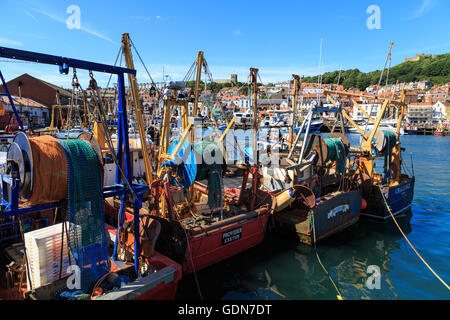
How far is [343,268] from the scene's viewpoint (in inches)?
424

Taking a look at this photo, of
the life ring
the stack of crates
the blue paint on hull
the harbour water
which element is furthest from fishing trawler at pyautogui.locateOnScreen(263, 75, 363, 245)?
the stack of crates

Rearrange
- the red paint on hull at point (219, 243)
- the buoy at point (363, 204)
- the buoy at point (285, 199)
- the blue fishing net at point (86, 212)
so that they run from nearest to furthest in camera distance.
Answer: the blue fishing net at point (86, 212)
the red paint on hull at point (219, 243)
the buoy at point (285, 199)
the buoy at point (363, 204)

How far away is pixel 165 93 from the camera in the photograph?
10578 mm

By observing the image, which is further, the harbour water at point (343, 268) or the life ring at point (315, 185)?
the life ring at point (315, 185)

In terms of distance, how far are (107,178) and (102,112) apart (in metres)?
9.28

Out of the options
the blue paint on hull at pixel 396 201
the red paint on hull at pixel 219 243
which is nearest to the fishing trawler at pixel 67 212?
the red paint on hull at pixel 219 243

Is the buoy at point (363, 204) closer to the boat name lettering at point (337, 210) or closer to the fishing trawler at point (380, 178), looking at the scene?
the fishing trawler at point (380, 178)

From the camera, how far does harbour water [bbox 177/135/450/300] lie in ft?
30.0

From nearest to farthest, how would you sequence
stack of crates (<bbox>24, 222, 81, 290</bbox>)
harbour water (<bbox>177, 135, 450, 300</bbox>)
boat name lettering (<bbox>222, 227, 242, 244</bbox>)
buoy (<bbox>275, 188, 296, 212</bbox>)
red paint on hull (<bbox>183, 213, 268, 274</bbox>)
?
1. stack of crates (<bbox>24, 222, 81, 290</bbox>)
2. red paint on hull (<bbox>183, 213, 268, 274</bbox>)
3. harbour water (<bbox>177, 135, 450, 300</bbox>)
4. boat name lettering (<bbox>222, 227, 242, 244</bbox>)
5. buoy (<bbox>275, 188, 296, 212</bbox>)

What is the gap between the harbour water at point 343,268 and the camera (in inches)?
360

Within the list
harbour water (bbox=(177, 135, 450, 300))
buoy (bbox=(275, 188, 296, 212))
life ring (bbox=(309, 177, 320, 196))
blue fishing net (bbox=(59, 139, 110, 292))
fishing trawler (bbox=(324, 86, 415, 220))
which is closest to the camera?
blue fishing net (bbox=(59, 139, 110, 292))

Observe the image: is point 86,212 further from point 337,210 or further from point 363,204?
point 363,204

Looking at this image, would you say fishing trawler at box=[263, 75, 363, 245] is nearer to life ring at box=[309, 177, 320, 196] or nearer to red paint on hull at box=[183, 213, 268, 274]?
life ring at box=[309, 177, 320, 196]
